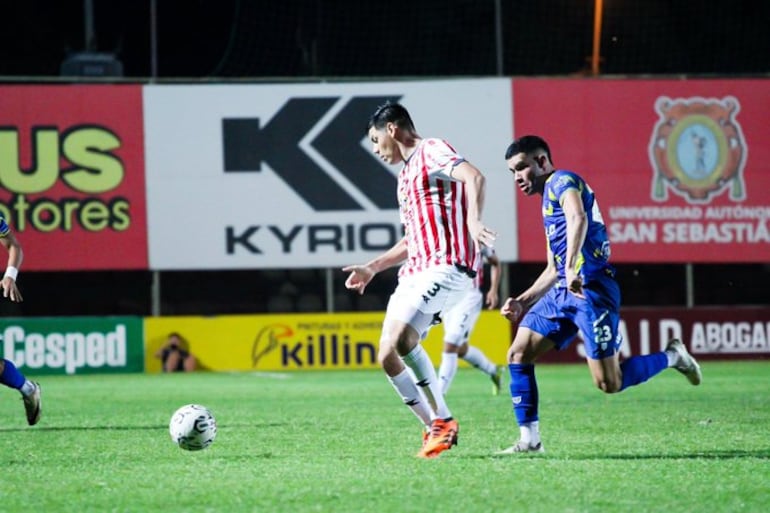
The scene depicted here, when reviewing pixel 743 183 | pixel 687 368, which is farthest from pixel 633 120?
pixel 687 368

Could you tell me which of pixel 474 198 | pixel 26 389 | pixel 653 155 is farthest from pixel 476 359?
pixel 653 155

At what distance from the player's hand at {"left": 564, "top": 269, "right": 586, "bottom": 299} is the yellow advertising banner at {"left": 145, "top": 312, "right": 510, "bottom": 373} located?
1602 centimetres

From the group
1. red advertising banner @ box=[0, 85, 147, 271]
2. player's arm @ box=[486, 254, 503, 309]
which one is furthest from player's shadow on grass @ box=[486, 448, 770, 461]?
red advertising banner @ box=[0, 85, 147, 271]

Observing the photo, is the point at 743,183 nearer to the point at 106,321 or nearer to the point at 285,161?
the point at 285,161

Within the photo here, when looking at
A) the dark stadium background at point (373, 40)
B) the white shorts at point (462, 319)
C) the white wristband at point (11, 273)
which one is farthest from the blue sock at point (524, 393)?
the dark stadium background at point (373, 40)

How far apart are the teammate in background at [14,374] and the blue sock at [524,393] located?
4342 millimetres

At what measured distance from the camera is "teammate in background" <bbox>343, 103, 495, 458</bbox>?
28.8ft

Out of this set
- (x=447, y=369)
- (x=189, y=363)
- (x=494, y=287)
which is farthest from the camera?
(x=189, y=363)

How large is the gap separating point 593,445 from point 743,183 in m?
16.6

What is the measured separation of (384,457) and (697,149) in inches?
687

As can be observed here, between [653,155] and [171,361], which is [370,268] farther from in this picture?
[653,155]

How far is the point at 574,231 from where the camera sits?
8.38 m

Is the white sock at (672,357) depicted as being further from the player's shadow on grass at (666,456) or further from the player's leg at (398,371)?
the player's leg at (398,371)

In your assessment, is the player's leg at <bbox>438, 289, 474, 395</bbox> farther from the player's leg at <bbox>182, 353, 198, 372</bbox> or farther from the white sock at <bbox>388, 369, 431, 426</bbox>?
the player's leg at <bbox>182, 353, 198, 372</bbox>
